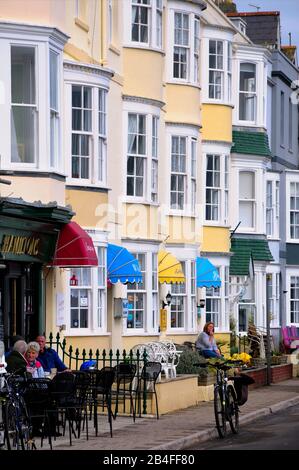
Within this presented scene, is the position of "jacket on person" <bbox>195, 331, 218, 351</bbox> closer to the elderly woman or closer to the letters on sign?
the letters on sign

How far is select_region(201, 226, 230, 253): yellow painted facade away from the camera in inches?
1503

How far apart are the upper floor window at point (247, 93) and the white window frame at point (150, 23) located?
9026mm

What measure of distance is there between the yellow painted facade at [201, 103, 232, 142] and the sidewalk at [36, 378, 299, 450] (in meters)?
10.1

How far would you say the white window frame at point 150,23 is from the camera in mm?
32031

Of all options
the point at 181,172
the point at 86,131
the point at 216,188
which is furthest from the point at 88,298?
the point at 216,188

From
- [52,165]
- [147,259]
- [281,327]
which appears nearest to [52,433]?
[52,165]

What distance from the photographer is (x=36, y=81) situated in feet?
82.3

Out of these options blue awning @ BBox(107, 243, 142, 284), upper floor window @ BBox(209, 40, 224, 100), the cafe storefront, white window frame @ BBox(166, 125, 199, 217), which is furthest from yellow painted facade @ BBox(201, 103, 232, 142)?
the cafe storefront

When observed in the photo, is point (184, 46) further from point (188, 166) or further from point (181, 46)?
point (188, 166)

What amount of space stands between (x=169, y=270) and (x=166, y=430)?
11.1 meters

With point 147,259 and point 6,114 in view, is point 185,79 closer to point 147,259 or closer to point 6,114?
point 147,259

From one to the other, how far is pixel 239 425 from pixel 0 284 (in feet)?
16.2

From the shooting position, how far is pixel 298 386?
35.7 m

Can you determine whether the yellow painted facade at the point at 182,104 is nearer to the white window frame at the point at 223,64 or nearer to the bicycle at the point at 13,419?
the white window frame at the point at 223,64
